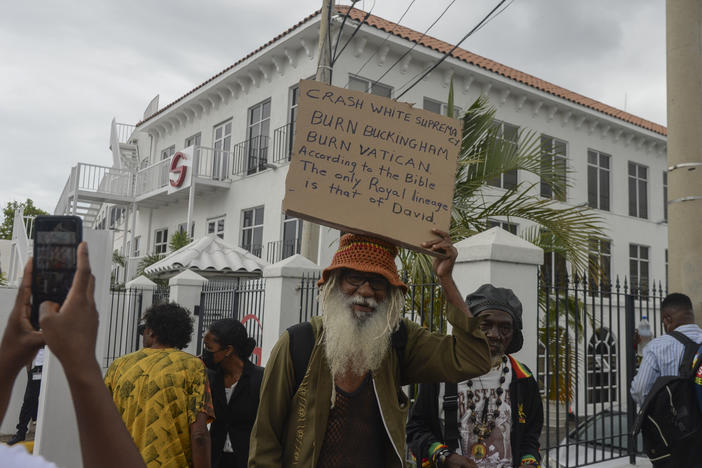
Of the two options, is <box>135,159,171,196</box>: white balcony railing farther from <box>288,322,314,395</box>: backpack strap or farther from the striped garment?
<box>288,322,314,395</box>: backpack strap

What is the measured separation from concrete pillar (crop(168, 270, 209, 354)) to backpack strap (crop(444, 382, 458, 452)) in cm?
715

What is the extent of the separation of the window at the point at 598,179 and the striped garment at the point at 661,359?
1504 cm

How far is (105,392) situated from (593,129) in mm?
19464

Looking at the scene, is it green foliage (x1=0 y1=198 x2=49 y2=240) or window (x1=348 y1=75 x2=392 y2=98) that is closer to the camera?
window (x1=348 y1=75 x2=392 y2=98)

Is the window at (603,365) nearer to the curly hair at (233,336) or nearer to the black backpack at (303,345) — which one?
the curly hair at (233,336)

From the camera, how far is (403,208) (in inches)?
92.4

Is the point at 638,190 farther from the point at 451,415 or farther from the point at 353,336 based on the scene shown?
the point at 353,336

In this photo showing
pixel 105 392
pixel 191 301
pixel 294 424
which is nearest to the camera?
pixel 105 392

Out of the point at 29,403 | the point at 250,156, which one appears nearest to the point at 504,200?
the point at 29,403

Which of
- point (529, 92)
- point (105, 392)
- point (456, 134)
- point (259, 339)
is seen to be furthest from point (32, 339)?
point (529, 92)

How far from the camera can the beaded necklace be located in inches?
106

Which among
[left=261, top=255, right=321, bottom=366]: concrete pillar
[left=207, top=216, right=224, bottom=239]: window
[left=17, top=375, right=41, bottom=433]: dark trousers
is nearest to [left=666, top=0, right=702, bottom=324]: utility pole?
[left=261, top=255, right=321, bottom=366]: concrete pillar

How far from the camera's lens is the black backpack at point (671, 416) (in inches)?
145

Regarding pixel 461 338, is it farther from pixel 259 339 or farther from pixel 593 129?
pixel 593 129
